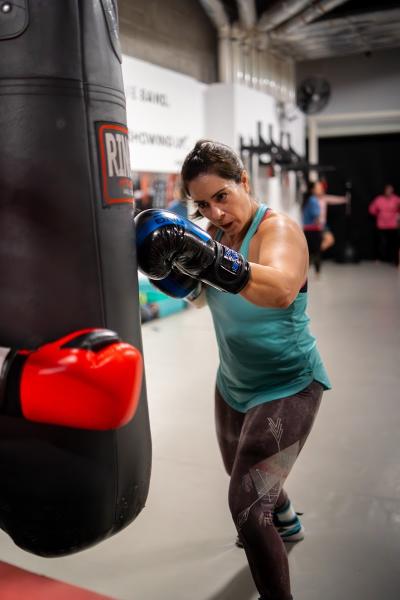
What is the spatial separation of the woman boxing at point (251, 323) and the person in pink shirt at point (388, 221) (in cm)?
890

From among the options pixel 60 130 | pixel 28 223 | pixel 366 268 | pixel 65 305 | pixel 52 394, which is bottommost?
pixel 366 268

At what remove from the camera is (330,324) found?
18.4ft

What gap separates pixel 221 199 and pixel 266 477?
73 centimetres

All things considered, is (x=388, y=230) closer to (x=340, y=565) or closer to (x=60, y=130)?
(x=340, y=565)

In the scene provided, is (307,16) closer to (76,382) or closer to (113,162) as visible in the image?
(113,162)


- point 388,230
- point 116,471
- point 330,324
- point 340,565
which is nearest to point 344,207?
point 388,230

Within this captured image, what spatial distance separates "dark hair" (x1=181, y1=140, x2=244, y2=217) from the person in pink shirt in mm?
9010

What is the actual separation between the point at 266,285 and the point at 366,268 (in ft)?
29.2

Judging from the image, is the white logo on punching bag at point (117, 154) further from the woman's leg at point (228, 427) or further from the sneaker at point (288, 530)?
the sneaker at point (288, 530)

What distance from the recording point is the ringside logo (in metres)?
1.08

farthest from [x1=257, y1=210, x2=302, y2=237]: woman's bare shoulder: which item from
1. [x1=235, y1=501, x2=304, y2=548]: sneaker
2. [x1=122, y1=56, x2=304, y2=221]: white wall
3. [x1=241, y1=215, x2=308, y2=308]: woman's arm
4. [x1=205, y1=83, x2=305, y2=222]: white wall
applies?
[x1=205, y1=83, x2=305, y2=222]: white wall

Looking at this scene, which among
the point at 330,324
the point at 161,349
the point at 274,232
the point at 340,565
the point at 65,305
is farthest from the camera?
the point at 330,324

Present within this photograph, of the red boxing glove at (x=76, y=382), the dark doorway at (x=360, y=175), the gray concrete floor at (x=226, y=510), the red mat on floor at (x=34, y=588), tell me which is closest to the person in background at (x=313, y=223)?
the dark doorway at (x=360, y=175)

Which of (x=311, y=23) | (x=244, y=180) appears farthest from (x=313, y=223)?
(x=244, y=180)
